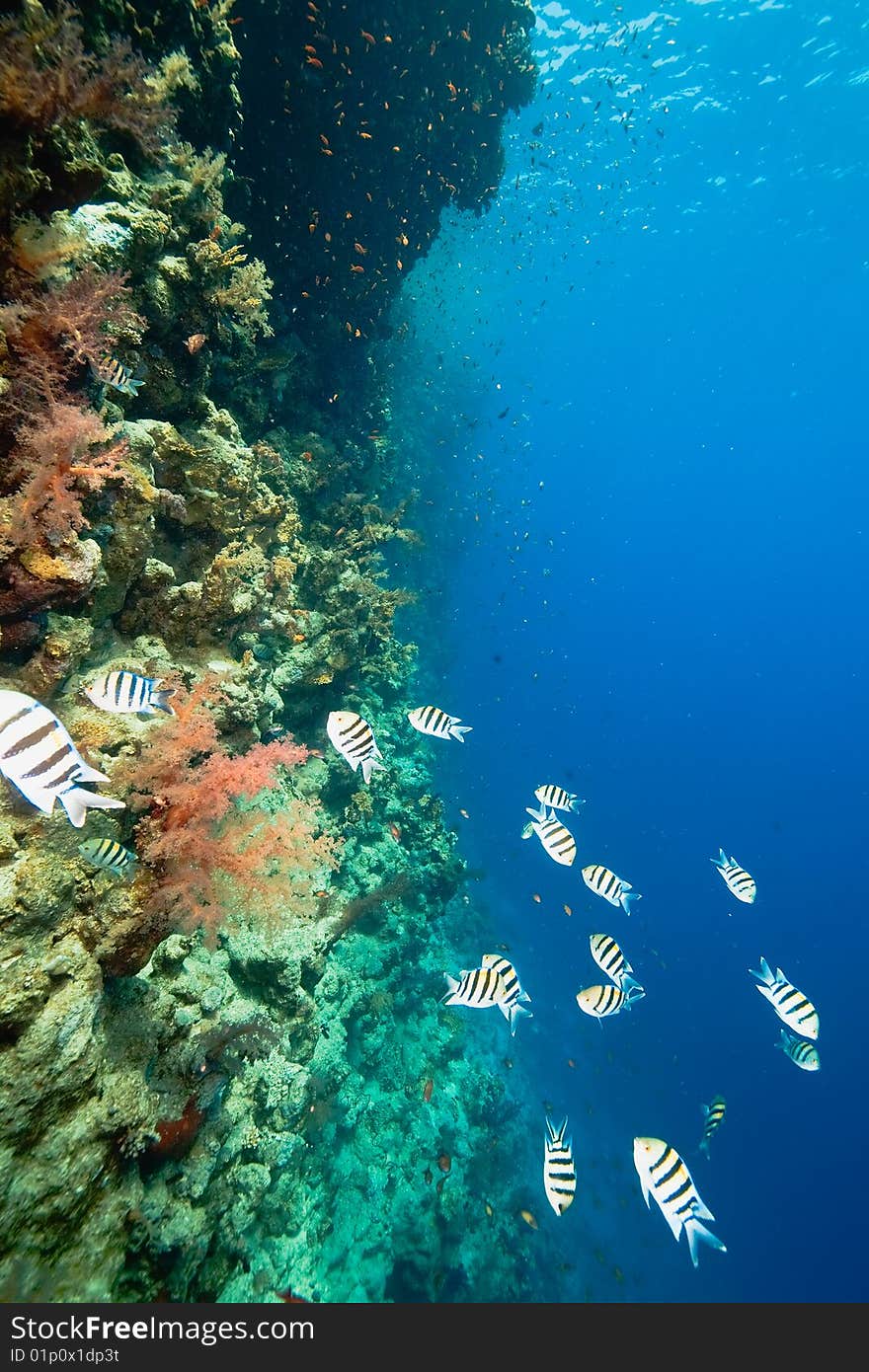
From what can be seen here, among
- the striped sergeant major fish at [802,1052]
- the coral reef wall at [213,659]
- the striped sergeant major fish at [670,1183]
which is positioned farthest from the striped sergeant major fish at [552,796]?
the striped sergeant major fish at [802,1052]

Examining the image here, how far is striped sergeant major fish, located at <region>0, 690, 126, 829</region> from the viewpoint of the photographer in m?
1.66

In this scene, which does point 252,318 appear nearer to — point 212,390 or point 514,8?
point 212,390

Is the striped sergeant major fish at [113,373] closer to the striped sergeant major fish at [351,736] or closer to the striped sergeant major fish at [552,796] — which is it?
the striped sergeant major fish at [351,736]

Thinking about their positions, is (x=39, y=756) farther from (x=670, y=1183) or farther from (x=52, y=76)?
(x=670, y=1183)

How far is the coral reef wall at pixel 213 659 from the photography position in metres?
2.74

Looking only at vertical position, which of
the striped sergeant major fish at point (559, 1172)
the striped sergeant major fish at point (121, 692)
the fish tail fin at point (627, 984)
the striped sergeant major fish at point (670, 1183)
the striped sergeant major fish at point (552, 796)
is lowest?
the striped sergeant major fish at point (559, 1172)

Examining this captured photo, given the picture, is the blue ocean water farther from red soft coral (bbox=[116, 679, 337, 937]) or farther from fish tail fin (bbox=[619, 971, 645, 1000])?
red soft coral (bbox=[116, 679, 337, 937])

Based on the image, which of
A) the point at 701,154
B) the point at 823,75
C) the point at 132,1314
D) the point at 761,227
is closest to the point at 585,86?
the point at 701,154

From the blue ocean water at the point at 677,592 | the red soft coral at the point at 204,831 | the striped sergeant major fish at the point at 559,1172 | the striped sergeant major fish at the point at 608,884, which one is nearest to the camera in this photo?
the red soft coral at the point at 204,831

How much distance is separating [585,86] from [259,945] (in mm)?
35361

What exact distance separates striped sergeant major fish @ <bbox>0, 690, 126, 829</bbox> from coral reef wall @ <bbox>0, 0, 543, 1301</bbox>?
1.03 metres

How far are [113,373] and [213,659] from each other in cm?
231

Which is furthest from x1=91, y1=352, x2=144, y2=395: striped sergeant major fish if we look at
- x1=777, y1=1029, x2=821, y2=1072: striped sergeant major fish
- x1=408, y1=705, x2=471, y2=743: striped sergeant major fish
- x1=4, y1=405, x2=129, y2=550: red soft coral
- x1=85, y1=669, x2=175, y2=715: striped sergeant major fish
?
x1=777, y1=1029, x2=821, y2=1072: striped sergeant major fish

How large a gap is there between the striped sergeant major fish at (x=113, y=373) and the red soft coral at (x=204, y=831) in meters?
2.17
